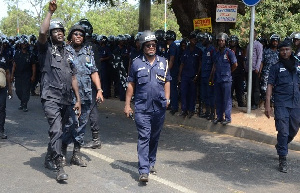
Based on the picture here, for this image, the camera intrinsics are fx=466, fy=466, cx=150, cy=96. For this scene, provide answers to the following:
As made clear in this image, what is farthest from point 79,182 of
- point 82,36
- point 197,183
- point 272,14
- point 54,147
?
point 272,14

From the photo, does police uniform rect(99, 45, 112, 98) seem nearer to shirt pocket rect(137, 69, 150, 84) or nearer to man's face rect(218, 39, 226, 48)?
man's face rect(218, 39, 226, 48)

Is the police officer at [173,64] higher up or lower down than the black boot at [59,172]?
higher up

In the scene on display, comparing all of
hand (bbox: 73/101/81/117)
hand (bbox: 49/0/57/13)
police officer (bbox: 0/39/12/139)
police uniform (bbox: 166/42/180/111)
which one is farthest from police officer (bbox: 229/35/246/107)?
hand (bbox: 49/0/57/13)

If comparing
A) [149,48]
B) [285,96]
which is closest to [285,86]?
[285,96]

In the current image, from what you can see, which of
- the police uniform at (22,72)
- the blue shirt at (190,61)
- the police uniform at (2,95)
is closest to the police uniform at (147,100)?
Result: the police uniform at (2,95)

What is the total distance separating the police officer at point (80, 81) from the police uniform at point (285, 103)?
252 cm

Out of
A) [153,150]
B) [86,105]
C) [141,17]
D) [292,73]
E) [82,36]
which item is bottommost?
[153,150]

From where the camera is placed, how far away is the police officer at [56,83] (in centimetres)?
569

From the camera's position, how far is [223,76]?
9.06 meters

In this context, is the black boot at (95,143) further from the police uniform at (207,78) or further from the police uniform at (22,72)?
the police uniform at (22,72)

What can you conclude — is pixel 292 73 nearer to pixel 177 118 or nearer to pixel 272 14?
pixel 177 118

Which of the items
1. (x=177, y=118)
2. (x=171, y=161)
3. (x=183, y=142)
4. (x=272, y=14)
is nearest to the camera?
→ (x=171, y=161)

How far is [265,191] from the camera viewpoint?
5.54 meters

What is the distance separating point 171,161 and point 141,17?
892 centimetres
